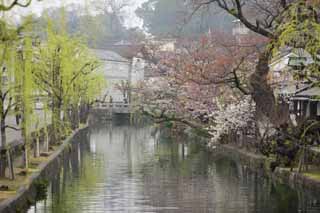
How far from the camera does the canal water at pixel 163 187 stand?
58.5 ft

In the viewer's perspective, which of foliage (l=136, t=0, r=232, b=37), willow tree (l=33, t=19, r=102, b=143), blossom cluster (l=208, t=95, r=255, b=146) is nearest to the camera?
blossom cluster (l=208, t=95, r=255, b=146)

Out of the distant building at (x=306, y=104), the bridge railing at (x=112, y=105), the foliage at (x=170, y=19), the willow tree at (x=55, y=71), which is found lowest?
the bridge railing at (x=112, y=105)

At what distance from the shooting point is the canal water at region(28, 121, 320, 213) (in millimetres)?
17844

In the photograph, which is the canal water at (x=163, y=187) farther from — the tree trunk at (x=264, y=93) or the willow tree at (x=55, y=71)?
the tree trunk at (x=264, y=93)

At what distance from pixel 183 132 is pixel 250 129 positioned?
16432mm

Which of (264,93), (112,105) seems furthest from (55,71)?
(112,105)

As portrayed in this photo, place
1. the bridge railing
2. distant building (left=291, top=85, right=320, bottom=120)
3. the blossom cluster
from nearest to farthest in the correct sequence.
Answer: distant building (left=291, top=85, right=320, bottom=120) → the blossom cluster → the bridge railing

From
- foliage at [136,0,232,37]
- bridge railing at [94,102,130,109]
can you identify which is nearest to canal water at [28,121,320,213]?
foliage at [136,0,232,37]

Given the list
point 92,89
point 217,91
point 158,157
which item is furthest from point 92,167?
point 92,89

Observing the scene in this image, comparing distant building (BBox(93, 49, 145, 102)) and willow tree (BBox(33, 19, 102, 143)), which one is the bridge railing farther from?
willow tree (BBox(33, 19, 102, 143))

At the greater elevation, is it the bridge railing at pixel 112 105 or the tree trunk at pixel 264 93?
the tree trunk at pixel 264 93

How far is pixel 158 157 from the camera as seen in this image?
111 feet

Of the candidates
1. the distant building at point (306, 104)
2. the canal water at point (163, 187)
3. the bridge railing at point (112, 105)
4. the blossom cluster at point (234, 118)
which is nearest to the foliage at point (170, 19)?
the bridge railing at point (112, 105)

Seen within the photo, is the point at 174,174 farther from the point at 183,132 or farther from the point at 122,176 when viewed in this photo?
the point at 183,132
